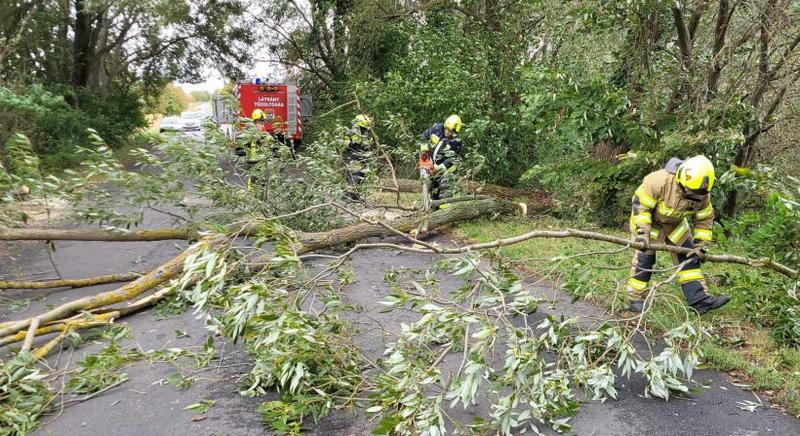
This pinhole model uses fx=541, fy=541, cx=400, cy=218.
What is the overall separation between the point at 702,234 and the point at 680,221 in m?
0.22

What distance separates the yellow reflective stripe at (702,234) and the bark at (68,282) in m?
4.72

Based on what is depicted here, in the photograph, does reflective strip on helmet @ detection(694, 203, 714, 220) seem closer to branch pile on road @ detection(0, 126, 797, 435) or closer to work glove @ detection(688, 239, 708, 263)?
work glove @ detection(688, 239, 708, 263)

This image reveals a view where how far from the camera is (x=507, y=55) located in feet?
33.9

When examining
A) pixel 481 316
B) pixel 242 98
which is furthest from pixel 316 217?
pixel 242 98

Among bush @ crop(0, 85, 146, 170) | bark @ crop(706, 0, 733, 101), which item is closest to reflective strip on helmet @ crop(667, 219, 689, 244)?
bark @ crop(706, 0, 733, 101)

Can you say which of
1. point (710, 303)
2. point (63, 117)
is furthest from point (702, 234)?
point (63, 117)

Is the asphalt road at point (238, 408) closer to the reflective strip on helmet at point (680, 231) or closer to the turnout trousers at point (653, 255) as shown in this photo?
the turnout trousers at point (653, 255)

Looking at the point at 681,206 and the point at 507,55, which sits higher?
the point at 507,55

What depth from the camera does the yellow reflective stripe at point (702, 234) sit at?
13.6 ft

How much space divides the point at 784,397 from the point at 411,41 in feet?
31.7

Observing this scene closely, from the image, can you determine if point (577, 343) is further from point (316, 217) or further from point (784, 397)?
point (316, 217)

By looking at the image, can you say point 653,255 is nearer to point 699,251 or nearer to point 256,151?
point 699,251

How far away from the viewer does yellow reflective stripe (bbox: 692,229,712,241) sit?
414 centimetres

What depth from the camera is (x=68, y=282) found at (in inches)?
197
